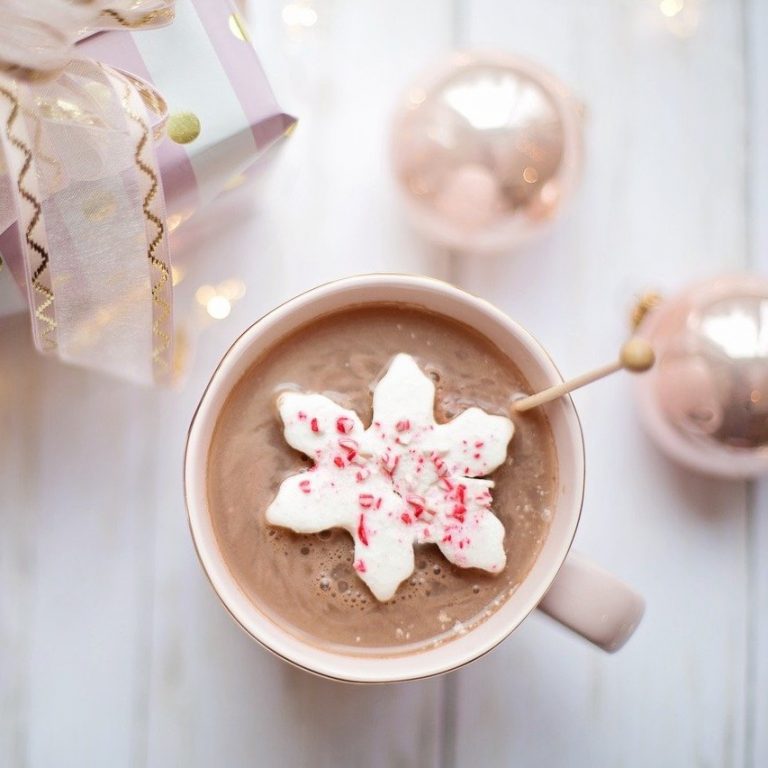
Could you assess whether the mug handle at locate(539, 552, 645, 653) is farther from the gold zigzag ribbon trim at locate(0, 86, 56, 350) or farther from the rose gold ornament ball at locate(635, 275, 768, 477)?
the gold zigzag ribbon trim at locate(0, 86, 56, 350)

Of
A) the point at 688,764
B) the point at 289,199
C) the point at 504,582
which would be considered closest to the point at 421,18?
the point at 289,199

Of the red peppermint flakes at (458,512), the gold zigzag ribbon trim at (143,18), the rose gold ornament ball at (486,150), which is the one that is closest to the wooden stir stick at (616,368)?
the red peppermint flakes at (458,512)

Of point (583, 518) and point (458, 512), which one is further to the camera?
point (583, 518)

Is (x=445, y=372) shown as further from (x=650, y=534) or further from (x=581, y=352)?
(x=650, y=534)

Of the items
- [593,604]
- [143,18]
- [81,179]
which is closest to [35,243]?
[81,179]

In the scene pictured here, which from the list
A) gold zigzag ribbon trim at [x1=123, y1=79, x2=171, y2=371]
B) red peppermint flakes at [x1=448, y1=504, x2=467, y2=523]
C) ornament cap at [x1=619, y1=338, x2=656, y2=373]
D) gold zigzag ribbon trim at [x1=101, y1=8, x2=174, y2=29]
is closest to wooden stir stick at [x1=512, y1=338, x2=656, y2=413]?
ornament cap at [x1=619, y1=338, x2=656, y2=373]

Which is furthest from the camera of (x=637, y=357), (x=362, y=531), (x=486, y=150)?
(x=486, y=150)

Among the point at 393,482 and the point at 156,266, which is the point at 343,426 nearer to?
the point at 393,482

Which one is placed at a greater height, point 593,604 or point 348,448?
point 348,448
